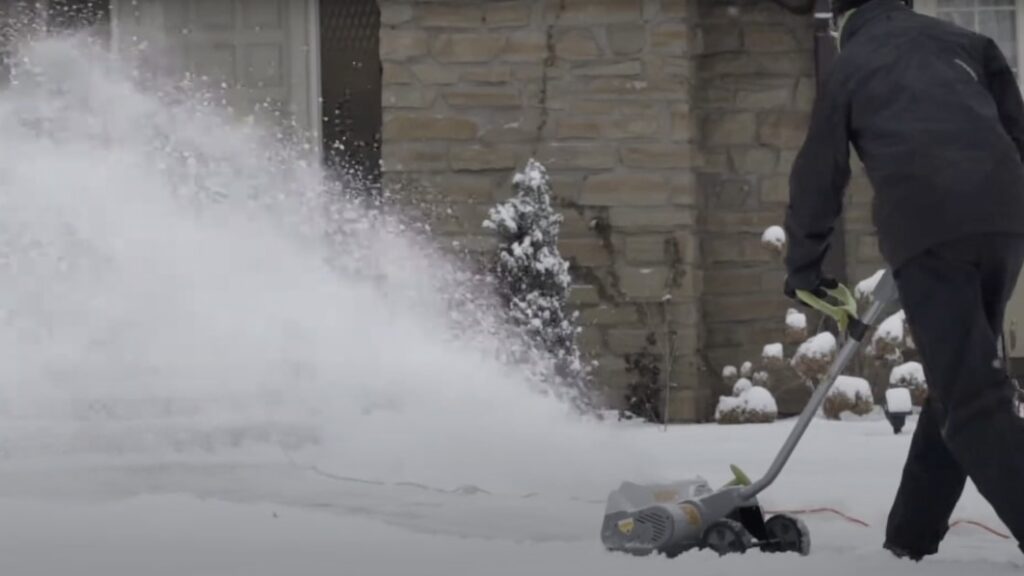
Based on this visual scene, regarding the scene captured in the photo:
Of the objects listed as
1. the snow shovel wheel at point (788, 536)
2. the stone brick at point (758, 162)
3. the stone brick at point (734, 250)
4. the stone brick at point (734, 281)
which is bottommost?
the stone brick at point (734, 281)

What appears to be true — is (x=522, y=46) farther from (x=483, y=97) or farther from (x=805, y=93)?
(x=805, y=93)

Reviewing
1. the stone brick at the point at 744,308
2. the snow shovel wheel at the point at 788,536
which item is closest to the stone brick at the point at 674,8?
the stone brick at the point at 744,308

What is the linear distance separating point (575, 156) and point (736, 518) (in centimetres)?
610

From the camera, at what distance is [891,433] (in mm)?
9141

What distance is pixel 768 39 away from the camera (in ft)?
38.5

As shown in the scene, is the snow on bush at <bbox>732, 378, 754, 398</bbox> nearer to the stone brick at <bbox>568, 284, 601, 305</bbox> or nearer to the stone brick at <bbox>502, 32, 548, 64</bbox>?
the stone brick at <bbox>568, 284, 601, 305</bbox>

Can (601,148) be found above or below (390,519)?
above

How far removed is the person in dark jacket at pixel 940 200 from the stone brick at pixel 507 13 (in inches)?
250

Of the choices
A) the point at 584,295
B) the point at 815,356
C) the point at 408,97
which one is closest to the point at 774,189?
the point at 584,295

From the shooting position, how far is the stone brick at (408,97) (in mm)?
11469

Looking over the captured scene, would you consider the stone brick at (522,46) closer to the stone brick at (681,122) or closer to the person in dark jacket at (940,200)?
the stone brick at (681,122)

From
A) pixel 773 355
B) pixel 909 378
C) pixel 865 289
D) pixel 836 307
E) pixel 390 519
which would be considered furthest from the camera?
pixel 773 355

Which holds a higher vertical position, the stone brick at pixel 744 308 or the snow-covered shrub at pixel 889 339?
the snow-covered shrub at pixel 889 339

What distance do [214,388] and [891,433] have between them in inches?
126
